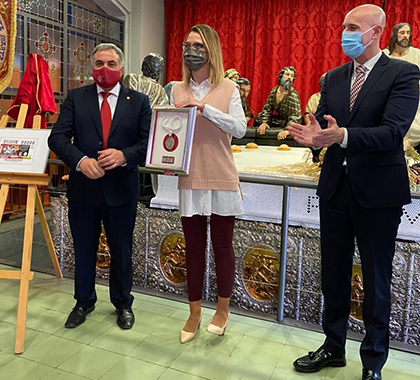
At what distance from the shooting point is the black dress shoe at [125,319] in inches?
96.1

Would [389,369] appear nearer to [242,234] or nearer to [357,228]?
[357,228]

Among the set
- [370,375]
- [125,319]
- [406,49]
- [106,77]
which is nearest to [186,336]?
[125,319]

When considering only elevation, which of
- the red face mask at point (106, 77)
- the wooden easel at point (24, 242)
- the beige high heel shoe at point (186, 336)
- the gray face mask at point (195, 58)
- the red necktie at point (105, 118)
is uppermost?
the gray face mask at point (195, 58)

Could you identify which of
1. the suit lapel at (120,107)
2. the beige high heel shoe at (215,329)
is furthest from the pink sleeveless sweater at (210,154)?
the beige high heel shoe at (215,329)

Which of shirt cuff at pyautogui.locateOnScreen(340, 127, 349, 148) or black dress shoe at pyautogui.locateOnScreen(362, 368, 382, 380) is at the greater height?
shirt cuff at pyautogui.locateOnScreen(340, 127, 349, 148)

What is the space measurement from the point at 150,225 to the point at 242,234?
0.68 meters

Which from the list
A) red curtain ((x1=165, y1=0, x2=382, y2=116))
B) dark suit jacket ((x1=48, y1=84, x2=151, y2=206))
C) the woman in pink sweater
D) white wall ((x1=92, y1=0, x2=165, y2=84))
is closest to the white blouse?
the woman in pink sweater

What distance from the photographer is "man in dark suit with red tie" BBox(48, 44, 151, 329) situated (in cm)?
223

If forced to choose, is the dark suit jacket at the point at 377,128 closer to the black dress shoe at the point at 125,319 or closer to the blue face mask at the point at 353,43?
the blue face mask at the point at 353,43

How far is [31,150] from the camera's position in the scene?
2.46 meters

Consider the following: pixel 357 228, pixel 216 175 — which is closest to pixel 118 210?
pixel 216 175

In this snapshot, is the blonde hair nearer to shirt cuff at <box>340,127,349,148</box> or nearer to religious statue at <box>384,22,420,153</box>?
shirt cuff at <box>340,127,349,148</box>

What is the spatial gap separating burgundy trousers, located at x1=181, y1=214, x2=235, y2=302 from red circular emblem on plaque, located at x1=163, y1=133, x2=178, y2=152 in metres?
0.37

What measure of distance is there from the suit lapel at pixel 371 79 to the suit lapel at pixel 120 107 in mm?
1136
